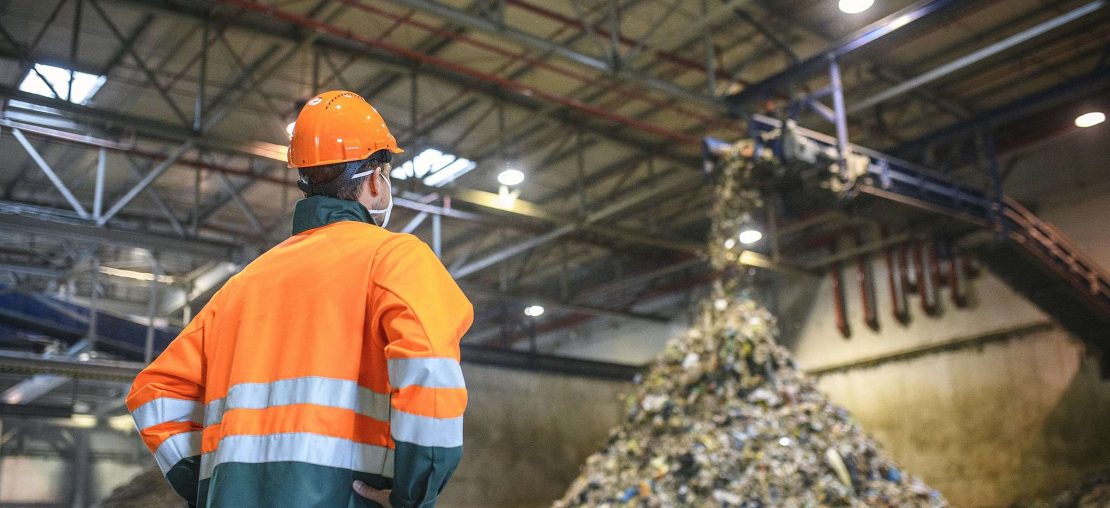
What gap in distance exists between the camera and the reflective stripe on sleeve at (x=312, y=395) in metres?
1.72

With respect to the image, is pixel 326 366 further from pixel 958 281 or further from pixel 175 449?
pixel 958 281

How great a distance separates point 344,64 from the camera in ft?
33.8

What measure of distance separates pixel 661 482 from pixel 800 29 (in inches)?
199

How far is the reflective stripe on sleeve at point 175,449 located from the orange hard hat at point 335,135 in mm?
596

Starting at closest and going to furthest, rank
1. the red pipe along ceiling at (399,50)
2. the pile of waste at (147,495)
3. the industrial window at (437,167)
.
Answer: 1. the pile of waste at (147,495)
2. the red pipe along ceiling at (399,50)
3. the industrial window at (437,167)

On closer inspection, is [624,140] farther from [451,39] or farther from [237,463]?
[237,463]

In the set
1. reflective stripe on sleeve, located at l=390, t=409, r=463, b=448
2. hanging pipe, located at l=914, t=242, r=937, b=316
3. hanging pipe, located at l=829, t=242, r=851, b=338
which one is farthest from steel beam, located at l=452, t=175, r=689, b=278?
reflective stripe on sleeve, located at l=390, t=409, r=463, b=448

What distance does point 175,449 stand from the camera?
192 cm


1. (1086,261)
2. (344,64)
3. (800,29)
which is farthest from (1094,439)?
(344,64)

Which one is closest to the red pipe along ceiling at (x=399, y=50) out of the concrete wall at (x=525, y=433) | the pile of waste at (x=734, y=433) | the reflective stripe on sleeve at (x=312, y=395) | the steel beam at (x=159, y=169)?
the steel beam at (x=159, y=169)

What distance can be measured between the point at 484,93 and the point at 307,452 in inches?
381

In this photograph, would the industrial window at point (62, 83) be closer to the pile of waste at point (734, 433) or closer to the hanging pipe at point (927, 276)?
the pile of waste at point (734, 433)

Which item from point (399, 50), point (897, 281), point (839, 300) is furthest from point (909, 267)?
point (399, 50)

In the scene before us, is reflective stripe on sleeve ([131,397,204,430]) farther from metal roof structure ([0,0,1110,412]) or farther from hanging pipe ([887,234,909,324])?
hanging pipe ([887,234,909,324])
